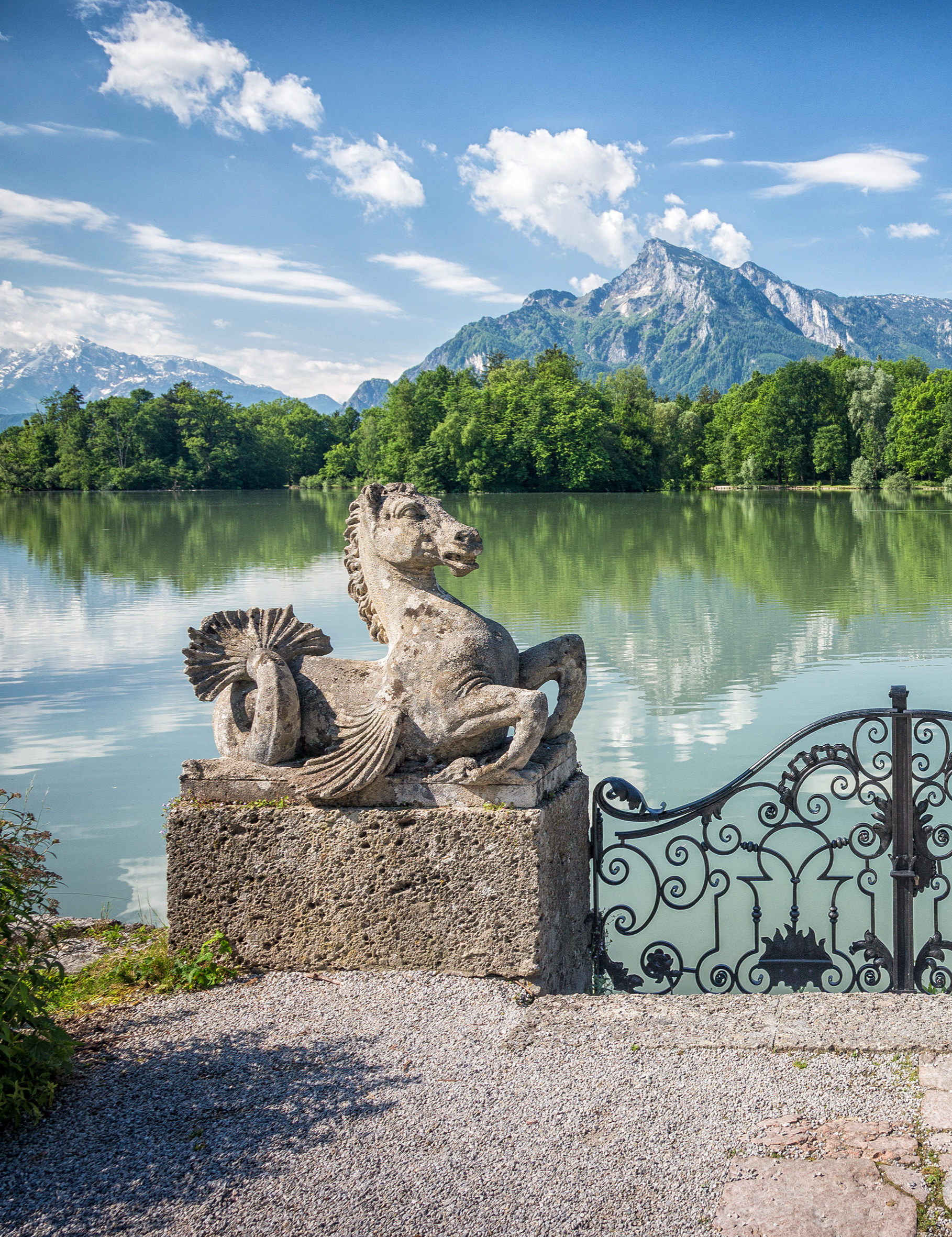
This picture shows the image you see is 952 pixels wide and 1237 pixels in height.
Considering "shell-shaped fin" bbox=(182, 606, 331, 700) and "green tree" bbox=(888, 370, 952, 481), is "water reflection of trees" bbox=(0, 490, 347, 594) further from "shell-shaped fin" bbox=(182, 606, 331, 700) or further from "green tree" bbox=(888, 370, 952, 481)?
"green tree" bbox=(888, 370, 952, 481)

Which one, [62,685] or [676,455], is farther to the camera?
[676,455]

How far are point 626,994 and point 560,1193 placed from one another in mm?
1399

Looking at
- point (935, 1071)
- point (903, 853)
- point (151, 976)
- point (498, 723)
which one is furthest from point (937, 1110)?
point (151, 976)

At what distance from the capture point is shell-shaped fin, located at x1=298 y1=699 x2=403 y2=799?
4.11 meters

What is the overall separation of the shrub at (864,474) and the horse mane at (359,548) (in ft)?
244

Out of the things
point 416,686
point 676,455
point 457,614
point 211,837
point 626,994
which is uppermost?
point 676,455

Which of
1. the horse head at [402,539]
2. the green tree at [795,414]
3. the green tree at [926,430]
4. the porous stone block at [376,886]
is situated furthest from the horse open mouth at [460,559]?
the green tree at [795,414]

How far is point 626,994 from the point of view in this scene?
4074mm

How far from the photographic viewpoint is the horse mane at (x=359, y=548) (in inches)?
184

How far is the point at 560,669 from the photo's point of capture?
4.63 meters

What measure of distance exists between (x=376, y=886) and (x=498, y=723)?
2.71ft

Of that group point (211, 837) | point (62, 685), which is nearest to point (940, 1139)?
point (211, 837)

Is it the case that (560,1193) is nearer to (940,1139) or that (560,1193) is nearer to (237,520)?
(940,1139)

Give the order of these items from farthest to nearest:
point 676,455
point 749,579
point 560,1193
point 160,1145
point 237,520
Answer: point 676,455 → point 237,520 → point 749,579 → point 160,1145 → point 560,1193
